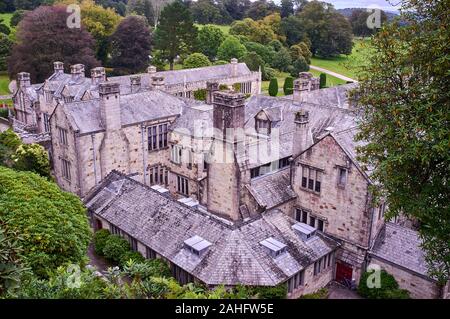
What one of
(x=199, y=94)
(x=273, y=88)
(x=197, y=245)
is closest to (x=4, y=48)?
(x=199, y=94)

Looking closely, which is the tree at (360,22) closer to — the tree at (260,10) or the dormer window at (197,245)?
the tree at (260,10)

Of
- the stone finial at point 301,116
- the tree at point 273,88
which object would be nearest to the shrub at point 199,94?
the tree at point 273,88

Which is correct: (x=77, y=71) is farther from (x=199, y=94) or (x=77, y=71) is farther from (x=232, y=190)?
(x=232, y=190)

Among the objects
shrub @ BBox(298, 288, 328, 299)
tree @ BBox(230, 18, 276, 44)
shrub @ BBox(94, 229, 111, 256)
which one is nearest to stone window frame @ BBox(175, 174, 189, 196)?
shrub @ BBox(94, 229, 111, 256)

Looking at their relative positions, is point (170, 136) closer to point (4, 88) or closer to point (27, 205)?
point (27, 205)

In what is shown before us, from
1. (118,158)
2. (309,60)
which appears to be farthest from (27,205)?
(309,60)

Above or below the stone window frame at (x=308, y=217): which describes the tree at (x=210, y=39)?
above
